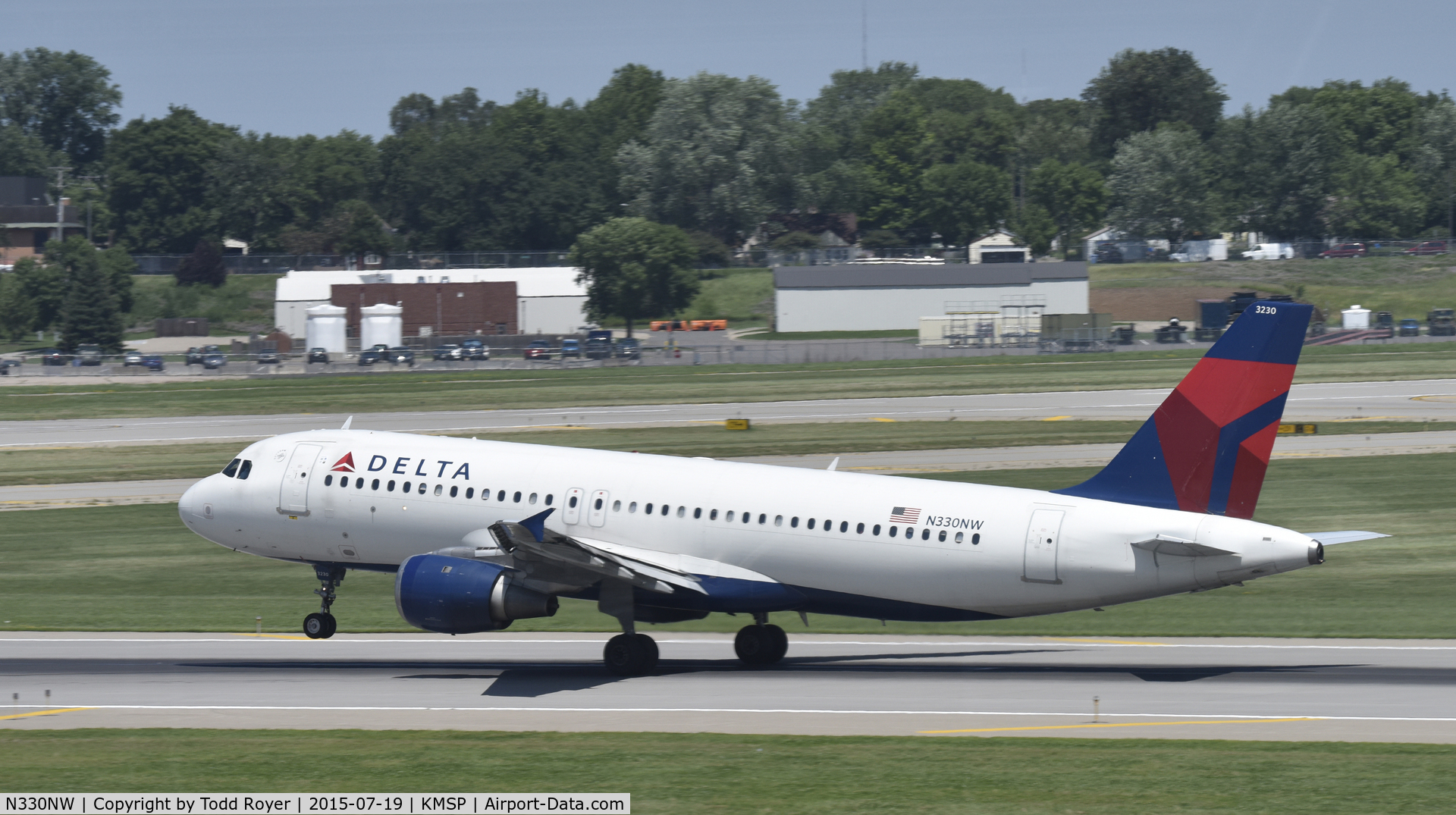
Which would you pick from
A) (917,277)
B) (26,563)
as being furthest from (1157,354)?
(26,563)

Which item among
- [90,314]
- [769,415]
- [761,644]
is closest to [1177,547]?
[761,644]

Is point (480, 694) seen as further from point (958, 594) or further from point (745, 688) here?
point (958, 594)

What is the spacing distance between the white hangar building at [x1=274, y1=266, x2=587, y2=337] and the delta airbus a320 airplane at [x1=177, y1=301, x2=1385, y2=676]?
142m

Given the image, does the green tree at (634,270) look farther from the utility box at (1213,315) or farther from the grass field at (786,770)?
the grass field at (786,770)

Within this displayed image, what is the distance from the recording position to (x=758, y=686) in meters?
30.1

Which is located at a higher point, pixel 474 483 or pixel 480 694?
pixel 474 483

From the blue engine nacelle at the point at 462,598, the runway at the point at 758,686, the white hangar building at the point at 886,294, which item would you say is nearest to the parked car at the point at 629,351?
the white hangar building at the point at 886,294

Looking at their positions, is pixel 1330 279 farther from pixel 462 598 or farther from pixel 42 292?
pixel 462 598

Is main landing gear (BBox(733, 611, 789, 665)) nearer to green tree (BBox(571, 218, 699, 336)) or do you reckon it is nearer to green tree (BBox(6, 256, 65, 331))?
green tree (BBox(571, 218, 699, 336))

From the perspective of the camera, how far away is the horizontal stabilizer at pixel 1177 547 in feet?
90.9

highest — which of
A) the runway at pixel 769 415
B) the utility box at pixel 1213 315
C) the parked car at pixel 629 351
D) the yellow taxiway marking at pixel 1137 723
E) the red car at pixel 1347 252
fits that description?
the red car at pixel 1347 252

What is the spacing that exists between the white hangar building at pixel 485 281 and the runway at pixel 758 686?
139 metres

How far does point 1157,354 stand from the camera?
12075 cm

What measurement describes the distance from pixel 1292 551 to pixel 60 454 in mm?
62480
